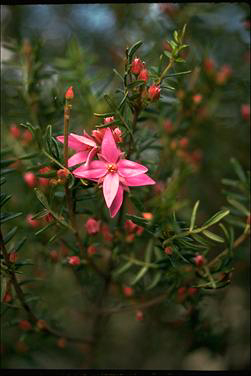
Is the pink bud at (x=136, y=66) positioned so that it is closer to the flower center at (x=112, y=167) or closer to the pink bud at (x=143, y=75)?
the pink bud at (x=143, y=75)

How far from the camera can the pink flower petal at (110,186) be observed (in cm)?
93

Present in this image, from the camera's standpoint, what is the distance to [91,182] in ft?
3.31

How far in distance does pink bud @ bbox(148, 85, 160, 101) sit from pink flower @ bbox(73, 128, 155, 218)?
0.12 metres

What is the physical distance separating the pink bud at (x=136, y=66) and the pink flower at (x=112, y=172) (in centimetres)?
14

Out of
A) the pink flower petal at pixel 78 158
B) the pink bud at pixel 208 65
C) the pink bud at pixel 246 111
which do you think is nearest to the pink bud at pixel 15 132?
the pink flower petal at pixel 78 158

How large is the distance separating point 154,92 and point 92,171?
203 mm

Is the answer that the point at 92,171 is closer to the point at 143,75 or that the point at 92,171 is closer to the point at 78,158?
the point at 78,158

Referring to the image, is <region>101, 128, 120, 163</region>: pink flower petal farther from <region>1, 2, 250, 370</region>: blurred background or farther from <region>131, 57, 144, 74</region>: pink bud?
<region>1, 2, 250, 370</region>: blurred background

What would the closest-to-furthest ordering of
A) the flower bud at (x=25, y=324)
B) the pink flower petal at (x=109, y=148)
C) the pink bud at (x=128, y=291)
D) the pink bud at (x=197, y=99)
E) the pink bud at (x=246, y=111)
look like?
1. the pink flower petal at (x=109, y=148)
2. the flower bud at (x=25, y=324)
3. the pink bud at (x=128, y=291)
4. the pink bud at (x=197, y=99)
5. the pink bud at (x=246, y=111)

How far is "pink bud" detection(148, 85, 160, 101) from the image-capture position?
0.96 metres

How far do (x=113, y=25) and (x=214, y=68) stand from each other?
51 cm

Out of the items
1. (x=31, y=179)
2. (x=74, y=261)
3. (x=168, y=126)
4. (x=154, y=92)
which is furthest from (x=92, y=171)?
(x=168, y=126)

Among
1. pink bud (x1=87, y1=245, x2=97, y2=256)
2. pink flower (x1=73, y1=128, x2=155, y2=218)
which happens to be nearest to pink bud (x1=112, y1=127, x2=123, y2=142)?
pink flower (x1=73, y1=128, x2=155, y2=218)
